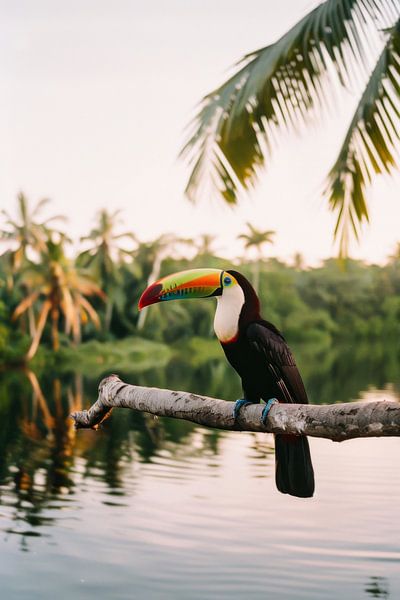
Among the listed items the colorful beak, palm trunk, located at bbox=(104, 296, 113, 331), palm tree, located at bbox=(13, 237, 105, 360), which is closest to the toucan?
the colorful beak

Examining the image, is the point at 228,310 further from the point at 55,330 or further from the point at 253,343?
the point at 55,330

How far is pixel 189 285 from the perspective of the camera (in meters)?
3.60

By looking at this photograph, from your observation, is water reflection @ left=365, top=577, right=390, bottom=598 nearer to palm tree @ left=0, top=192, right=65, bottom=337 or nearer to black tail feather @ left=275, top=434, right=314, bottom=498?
black tail feather @ left=275, top=434, right=314, bottom=498

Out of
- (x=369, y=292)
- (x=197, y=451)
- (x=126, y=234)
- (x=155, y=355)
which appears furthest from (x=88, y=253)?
(x=369, y=292)

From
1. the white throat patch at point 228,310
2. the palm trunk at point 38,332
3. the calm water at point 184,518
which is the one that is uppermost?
the white throat patch at point 228,310

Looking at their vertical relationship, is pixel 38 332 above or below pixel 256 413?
below

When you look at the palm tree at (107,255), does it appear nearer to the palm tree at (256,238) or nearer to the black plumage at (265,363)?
the palm tree at (256,238)

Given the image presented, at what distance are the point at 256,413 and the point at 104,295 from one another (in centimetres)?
4401

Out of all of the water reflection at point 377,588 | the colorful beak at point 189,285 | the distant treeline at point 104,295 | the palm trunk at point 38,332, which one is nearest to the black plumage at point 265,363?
the colorful beak at point 189,285

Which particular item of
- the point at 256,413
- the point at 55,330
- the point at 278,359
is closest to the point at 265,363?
the point at 278,359

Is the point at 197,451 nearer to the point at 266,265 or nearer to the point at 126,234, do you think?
the point at 126,234

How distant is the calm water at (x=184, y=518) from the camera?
12250 mm

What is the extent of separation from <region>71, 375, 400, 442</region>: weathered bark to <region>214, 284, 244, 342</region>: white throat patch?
0.46 metres

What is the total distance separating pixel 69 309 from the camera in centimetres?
4403
